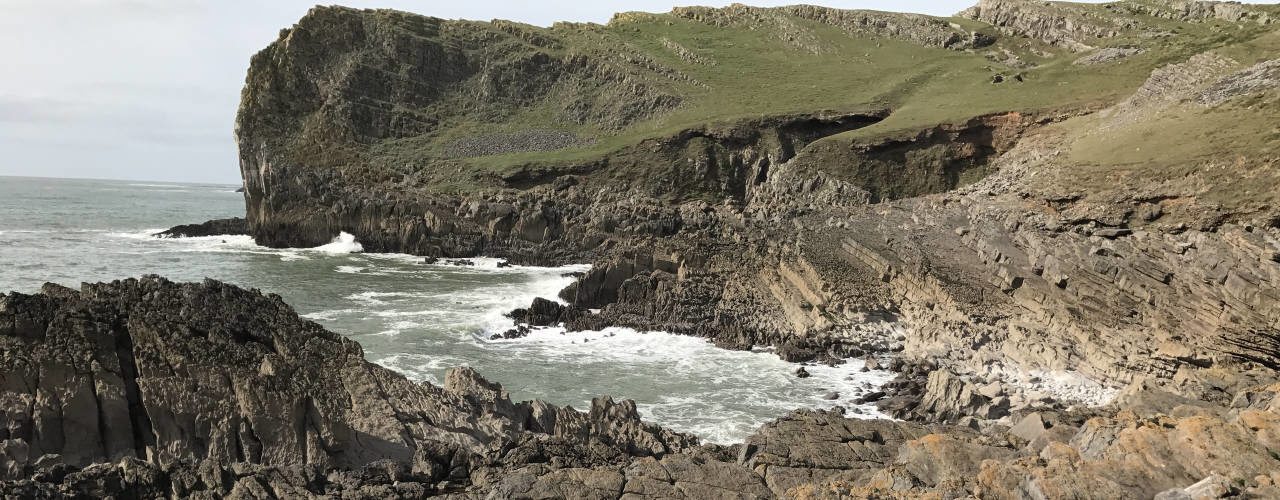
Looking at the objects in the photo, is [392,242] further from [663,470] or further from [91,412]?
[663,470]

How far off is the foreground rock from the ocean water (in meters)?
3.19

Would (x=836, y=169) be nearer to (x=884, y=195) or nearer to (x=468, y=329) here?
(x=884, y=195)

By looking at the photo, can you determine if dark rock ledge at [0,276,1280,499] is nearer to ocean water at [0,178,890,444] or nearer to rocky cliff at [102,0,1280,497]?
rocky cliff at [102,0,1280,497]

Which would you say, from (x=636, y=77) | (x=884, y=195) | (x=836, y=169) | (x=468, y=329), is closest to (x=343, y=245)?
(x=468, y=329)

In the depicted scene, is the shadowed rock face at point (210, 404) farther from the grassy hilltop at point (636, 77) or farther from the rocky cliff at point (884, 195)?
the grassy hilltop at point (636, 77)

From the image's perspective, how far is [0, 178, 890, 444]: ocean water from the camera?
26.5 meters

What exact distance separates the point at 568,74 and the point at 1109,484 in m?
78.2

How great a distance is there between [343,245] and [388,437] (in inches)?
1941

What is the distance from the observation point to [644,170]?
219 ft

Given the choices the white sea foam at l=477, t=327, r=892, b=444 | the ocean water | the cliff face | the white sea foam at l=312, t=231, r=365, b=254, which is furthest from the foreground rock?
the white sea foam at l=477, t=327, r=892, b=444

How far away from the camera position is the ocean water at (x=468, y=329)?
26.5m

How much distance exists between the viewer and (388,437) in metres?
Result: 16.3

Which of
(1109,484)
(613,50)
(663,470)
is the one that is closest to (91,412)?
(663,470)

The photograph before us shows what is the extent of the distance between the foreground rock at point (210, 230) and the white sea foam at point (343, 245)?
1307 cm
